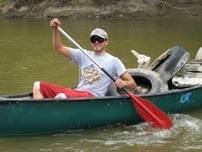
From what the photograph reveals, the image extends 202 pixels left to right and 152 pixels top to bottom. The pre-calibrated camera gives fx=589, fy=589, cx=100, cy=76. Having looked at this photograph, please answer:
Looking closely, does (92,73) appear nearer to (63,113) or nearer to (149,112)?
(63,113)

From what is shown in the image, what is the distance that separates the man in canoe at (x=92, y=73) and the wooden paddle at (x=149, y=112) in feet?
0.42

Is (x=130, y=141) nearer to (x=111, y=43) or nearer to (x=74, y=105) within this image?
(x=74, y=105)

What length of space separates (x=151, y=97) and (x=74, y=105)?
3.94 ft

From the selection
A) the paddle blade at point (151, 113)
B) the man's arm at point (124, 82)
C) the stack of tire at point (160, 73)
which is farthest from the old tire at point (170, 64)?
the man's arm at point (124, 82)

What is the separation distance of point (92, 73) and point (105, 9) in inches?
769

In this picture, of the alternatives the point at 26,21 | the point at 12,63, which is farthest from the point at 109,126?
the point at 26,21

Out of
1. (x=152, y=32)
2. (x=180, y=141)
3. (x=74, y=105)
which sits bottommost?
(x=180, y=141)

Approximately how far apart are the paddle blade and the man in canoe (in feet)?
0.82

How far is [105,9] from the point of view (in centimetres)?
2722

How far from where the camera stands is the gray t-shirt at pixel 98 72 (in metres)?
7.87

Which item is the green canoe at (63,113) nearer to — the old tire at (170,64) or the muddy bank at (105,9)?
the old tire at (170,64)

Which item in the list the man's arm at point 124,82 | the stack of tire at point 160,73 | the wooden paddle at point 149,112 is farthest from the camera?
the stack of tire at point 160,73

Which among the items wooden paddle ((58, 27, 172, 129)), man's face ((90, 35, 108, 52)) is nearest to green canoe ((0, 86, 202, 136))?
wooden paddle ((58, 27, 172, 129))

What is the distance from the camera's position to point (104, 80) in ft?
26.1
